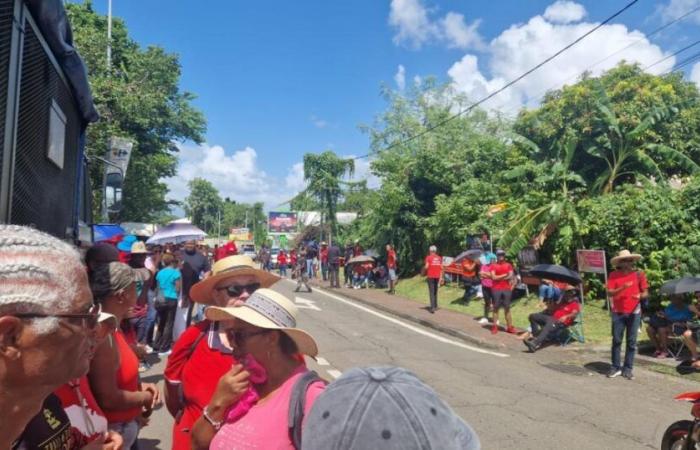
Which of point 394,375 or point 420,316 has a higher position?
point 394,375

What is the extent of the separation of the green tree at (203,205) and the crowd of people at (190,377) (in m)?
98.6

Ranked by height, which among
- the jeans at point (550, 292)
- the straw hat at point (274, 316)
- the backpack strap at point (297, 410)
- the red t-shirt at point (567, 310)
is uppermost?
the straw hat at point (274, 316)

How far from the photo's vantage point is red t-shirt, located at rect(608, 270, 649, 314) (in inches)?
312

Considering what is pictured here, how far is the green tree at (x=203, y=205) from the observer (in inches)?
3930

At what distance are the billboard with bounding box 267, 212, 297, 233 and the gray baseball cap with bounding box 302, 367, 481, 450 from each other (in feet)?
217

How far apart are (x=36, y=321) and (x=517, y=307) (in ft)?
47.3

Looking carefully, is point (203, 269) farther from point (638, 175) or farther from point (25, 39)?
point (638, 175)

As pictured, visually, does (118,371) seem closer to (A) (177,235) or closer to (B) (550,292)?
(A) (177,235)

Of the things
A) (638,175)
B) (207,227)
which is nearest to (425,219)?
(638,175)

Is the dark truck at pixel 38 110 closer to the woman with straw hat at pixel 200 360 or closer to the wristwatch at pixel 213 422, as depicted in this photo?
the woman with straw hat at pixel 200 360

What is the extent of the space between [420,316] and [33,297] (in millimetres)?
13484

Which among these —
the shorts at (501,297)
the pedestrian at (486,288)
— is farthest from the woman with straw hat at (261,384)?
the pedestrian at (486,288)

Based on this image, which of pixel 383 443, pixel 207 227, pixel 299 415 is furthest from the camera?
pixel 207 227

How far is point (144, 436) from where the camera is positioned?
5.29 metres
